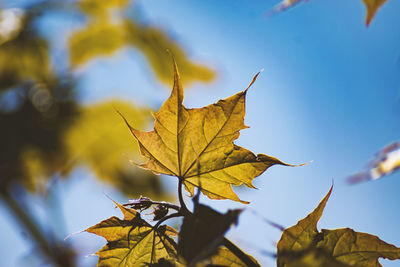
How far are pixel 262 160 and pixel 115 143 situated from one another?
1.21 metres

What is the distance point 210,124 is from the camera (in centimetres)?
45

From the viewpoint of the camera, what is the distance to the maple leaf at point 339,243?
398mm

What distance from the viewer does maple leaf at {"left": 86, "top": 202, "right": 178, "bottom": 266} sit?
433 mm

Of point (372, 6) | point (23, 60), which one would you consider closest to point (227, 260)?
point (372, 6)

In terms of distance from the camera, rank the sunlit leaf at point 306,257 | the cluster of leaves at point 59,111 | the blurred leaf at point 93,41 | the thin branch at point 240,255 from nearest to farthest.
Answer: the sunlit leaf at point 306,257
the thin branch at point 240,255
the cluster of leaves at point 59,111
the blurred leaf at point 93,41

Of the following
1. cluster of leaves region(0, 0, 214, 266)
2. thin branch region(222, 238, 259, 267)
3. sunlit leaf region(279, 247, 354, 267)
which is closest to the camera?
sunlit leaf region(279, 247, 354, 267)

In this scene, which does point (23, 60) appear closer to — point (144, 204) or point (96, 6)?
point (96, 6)

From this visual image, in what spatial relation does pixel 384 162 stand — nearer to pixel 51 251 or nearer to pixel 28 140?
pixel 51 251

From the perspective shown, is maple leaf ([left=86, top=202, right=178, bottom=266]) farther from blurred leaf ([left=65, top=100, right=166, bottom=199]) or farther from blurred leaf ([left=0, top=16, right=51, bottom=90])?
blurred leaf ([left=0, top=16, right=51, bottom=90])

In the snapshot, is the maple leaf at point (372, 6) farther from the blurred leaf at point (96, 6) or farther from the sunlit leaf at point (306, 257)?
the blurred leaf at point (96, 6)

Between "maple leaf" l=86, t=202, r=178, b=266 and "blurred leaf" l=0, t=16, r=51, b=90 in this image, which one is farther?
"blurred leaf" l=0, t=16, r=51, b=90

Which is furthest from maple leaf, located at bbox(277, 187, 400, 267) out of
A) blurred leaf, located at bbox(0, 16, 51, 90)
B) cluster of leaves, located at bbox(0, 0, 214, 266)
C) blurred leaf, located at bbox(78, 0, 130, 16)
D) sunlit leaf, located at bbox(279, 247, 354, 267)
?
blurred leaf, located at bbox(78, 0, 130, 16)

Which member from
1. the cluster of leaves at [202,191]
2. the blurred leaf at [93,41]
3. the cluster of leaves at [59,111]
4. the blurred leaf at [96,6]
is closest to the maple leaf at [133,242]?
the cluster of leaves at [202,191]

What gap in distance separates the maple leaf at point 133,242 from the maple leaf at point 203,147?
0.09 metres
